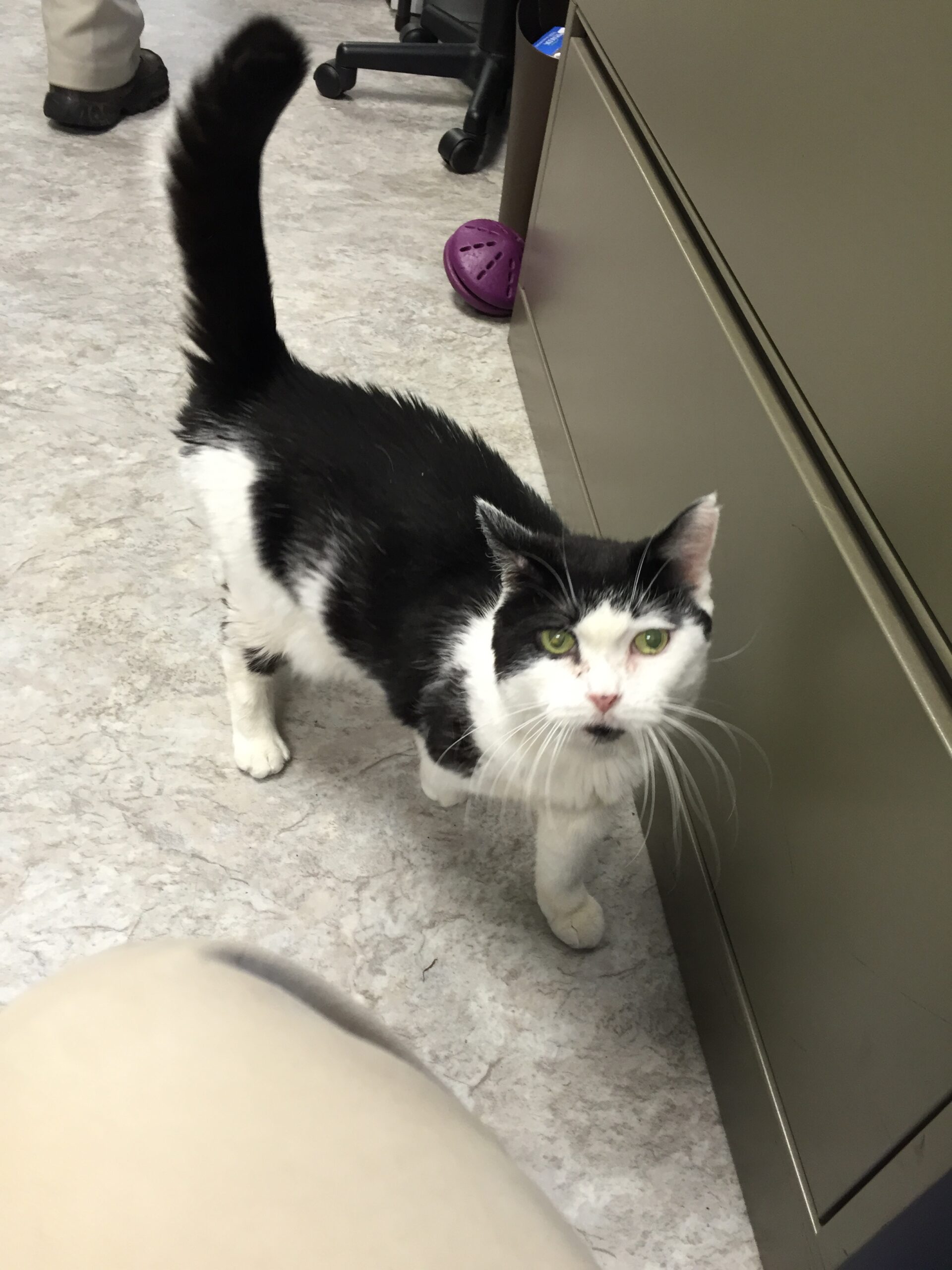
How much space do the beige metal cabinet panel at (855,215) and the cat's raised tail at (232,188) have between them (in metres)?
0.45

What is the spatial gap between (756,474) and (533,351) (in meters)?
0.93

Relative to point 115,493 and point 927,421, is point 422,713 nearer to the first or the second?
point 927,421

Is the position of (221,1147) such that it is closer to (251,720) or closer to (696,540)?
(696,540)

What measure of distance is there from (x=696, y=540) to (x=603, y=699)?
0.54ft

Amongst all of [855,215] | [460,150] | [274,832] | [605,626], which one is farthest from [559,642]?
[460,150]

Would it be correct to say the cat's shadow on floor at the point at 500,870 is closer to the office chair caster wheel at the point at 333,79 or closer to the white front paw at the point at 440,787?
the white front paw at the point at 440,787

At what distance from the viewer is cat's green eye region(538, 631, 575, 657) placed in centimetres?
76

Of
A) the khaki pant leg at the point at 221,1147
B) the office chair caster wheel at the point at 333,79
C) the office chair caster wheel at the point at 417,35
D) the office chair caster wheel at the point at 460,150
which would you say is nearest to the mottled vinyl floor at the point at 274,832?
the khaki pant leg at the point at 221,1147

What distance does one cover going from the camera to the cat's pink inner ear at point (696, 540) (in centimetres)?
73

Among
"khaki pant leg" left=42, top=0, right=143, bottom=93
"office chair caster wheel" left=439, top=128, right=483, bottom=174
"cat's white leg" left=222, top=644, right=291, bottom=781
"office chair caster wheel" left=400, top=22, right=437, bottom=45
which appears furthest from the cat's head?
"office chair caster wheel" left=400, top=22, right=437, bottom=45

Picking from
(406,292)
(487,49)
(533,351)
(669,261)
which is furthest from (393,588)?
Result: (487,49)

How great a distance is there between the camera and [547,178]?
153 centimetres

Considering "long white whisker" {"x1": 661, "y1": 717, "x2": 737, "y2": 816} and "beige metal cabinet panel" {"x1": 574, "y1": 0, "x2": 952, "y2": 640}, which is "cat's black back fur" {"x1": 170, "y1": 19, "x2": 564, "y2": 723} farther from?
"beige metal cabinet panel" {"x1": 574, "y1": 0, "x2": 952, "y2": 640}

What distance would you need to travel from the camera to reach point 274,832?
1091 mm
